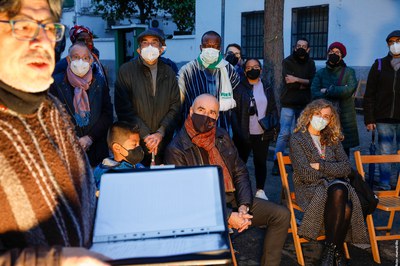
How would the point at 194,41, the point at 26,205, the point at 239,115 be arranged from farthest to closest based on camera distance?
the point at 194,41 → the point at 239,115 → the point at 26,205

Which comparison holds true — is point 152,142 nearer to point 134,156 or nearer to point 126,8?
point 134,156

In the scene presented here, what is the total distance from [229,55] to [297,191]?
121 inches

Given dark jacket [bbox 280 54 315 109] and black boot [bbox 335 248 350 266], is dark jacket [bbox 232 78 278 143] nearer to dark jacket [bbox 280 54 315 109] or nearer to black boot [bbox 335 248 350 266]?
black boot [bbox 335 248 350 266]

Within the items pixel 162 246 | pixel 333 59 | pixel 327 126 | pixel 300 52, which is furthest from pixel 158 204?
pixel 300 52

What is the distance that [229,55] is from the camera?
7234mm

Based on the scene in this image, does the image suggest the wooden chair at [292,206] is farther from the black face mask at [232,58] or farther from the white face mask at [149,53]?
the black face mask at [232,58]

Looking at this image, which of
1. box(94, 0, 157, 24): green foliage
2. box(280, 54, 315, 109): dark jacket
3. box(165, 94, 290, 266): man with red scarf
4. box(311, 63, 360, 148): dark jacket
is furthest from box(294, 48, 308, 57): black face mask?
box(94, 0, 157, 24): green foliage

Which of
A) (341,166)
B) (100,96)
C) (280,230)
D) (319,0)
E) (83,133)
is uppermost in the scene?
(319,0)

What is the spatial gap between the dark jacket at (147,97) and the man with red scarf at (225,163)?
0.89 meters

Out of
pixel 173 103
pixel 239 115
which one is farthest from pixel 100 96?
pixel 239 115

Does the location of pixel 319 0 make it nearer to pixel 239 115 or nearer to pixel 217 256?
pixel 239 115

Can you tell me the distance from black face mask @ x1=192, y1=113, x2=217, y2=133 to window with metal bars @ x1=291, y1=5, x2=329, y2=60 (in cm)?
1219

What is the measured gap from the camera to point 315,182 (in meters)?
4.56

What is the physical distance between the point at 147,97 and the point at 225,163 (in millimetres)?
1269
